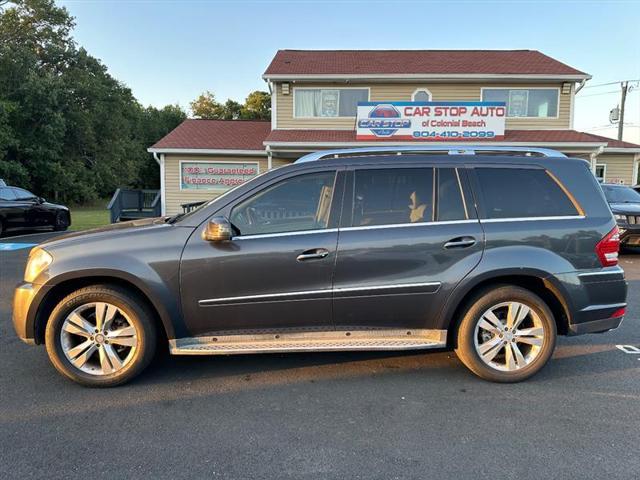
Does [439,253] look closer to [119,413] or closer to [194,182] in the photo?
[119,413]

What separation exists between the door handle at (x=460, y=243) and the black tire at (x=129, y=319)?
2391mm

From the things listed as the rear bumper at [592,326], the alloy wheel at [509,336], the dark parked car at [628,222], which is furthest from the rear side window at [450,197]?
the dark parked car at [628,222]

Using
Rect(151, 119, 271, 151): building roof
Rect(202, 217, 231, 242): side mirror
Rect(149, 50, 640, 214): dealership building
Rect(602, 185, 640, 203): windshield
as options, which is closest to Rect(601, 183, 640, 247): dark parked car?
Rect(602, 185, 640, 203): windshield

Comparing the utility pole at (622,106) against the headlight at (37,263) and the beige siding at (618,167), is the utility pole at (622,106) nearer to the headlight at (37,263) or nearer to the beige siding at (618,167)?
the beige siding at (618,167)

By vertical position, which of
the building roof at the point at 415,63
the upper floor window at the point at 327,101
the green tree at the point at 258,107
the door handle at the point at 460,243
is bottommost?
the door handle at the point at 460,243

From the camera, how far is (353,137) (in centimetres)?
1592

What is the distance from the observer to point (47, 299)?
3.40m

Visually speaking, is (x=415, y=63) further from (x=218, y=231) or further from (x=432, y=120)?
(x=218, y=231)

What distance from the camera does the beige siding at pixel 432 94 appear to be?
16.6 m

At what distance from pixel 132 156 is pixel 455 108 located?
34404 mm

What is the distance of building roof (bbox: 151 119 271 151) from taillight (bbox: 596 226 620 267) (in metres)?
14.0

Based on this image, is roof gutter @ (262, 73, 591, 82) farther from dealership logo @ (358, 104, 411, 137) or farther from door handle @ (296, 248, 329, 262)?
door handle @ (296, 248, 329, 262)

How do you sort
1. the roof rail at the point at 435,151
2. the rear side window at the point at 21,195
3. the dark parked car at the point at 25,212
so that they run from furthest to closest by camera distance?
the rear side window at the point at 21,195 → the dark parked car at the point at 25,212 → the roof rail at the point at 435,151

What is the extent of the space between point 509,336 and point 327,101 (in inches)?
582
